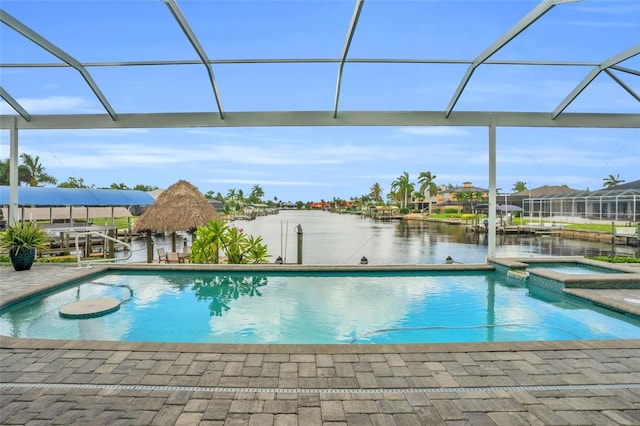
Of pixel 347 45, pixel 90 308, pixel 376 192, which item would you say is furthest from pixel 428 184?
pixel 90 308

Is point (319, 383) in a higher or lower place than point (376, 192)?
lower

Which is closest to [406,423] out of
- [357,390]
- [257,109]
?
[357,390]

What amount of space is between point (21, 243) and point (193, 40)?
5.21 m

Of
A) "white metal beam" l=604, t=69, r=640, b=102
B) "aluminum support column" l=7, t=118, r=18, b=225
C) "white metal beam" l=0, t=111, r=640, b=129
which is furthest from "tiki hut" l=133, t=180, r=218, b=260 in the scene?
"white metal beam" l=604, t=69, r=640, b=102

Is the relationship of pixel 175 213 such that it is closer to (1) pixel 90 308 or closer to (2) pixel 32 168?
(1) pixel 90 308

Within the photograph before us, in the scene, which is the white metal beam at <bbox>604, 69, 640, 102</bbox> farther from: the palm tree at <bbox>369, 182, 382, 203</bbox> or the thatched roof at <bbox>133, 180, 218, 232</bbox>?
the palm tree at <bbox>369, 182, 382, 203</bbox>

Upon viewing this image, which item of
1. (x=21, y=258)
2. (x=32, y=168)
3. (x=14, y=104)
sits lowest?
(x=21, y=258)

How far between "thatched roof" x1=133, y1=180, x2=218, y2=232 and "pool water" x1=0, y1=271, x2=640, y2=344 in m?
3.92

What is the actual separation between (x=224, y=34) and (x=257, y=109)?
144cm

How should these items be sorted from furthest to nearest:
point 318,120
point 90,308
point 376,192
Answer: point 376,192 → point 318,120 → point 90,308

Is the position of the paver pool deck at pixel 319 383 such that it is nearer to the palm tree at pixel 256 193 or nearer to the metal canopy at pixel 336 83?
the metal canopy at pixel 336 83

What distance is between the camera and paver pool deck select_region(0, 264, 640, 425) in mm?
2346

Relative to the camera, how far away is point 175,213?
1185 centimetres

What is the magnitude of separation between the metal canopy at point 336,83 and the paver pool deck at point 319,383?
398cm
